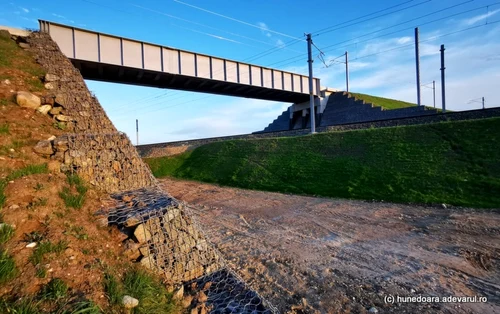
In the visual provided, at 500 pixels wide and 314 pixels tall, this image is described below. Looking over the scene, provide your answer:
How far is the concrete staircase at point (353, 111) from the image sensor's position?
83.3ft

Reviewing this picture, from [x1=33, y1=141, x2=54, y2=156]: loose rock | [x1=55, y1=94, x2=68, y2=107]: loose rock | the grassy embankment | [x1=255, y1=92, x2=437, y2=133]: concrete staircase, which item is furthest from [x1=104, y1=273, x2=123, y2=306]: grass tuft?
the grassy embankment

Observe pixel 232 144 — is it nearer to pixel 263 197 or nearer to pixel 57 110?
pixel 263 197

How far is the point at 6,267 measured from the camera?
237 cm

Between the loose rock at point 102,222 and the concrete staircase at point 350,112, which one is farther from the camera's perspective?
the concrete staircase at point 350,112

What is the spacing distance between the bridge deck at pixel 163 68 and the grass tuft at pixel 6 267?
19.9 metres

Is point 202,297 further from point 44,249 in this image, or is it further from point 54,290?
point 44,249

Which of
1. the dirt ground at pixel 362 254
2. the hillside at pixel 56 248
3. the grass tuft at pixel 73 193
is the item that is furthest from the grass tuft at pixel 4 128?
the dirt ground at pixel 362 254

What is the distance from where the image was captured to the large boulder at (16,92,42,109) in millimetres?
5848

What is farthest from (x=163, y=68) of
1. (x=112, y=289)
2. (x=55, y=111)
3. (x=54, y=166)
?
(x=112, y=289)

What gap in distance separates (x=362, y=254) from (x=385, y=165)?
762 cm

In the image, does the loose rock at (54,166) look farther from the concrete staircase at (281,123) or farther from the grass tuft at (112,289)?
the concrete staircase at (281,123)

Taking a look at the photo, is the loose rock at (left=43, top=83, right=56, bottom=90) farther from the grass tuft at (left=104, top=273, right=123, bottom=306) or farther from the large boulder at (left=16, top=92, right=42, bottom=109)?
the grass tuft at (left=104, top=273, right=123, bottom=306)

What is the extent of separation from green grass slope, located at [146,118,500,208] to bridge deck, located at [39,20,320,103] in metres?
10.2

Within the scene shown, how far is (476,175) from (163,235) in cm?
1120
